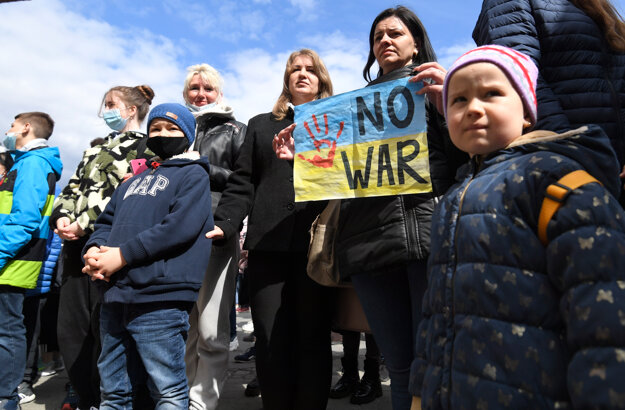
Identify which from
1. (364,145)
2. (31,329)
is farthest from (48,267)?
(364,145)

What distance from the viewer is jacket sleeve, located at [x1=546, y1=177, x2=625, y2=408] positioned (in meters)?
0.94

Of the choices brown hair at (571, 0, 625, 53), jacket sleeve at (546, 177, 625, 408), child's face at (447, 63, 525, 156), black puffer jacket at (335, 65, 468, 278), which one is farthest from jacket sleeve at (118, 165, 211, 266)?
brown hair at (571, 0, 625, 53)

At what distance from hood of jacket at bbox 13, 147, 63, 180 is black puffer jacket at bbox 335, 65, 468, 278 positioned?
2814 millimetres

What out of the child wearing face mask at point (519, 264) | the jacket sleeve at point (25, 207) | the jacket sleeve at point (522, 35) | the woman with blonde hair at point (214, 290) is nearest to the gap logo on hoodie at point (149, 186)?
the woman with blonde hair at point (214, 290)

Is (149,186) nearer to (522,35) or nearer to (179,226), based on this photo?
(179,226)

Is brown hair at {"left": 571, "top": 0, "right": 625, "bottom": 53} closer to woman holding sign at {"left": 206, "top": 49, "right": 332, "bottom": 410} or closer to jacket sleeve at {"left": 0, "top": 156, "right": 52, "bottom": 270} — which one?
woman holding sign at {"left": 206, "top": 49, "right": 332, "bottom": 410}

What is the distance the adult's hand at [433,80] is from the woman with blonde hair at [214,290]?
1489 mm

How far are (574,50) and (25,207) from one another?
11.8 ft

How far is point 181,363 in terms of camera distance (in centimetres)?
247

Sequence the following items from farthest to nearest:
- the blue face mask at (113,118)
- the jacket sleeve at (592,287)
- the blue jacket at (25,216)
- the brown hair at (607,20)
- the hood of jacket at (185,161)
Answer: the blue face mask at (113,118) < the blue jacket at (25,216) < the hood of jacket at (185,161) < the brown hair at (607,20) < the jacket sleeve at (592,287)

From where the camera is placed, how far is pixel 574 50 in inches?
85.1

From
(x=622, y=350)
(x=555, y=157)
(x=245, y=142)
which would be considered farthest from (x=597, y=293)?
(x=245, y=142)

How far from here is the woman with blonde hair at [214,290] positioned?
9.68ft

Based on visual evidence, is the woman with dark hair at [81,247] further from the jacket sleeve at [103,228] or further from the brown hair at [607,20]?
the brown hair at [607,20]
